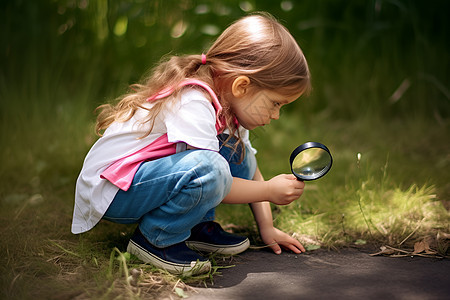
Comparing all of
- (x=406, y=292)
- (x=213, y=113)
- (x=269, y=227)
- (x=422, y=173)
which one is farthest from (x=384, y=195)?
(x=213, y=113)

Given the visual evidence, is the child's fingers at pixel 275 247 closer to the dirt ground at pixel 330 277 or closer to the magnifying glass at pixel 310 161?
the dirt ground at pixel 330 277

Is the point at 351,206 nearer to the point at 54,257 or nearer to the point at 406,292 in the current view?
the point at 406,292

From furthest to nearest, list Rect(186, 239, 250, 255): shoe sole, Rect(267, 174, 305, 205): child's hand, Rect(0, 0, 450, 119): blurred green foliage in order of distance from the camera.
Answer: Rect(0, 0, 450, 119): blurred green foliage, Rect(186, 239, 250, 255): shoe sole, Rect(267, 174, 305, 205): child's hand

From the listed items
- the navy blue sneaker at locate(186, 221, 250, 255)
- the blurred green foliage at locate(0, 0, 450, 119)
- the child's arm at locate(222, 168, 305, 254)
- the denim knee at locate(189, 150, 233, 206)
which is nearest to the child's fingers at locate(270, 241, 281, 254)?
the navy blue sneaker at locate(186, 221, 250, 255)

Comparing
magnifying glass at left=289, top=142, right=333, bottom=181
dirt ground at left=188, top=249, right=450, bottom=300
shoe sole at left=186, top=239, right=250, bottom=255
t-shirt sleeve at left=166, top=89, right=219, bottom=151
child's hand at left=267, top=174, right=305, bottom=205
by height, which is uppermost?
t-shirt sleeve at left=166, top=89, right=219, bottom=151

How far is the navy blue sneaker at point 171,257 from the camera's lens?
5.89 feet

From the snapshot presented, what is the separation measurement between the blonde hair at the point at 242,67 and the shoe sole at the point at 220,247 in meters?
0.47

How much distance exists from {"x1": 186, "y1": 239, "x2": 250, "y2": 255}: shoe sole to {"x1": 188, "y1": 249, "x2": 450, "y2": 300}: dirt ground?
3 centimetres

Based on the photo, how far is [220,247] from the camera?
203 cm

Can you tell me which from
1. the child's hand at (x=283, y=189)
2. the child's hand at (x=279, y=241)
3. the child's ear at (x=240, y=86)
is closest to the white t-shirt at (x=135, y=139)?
the child's ear at (x=240, y=86)

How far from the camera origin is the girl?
1.77 metres

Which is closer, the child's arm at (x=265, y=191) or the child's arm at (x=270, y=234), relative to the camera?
the child's arm at (x=265, y=191)

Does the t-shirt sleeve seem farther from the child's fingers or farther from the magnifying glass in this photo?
the child's fingers

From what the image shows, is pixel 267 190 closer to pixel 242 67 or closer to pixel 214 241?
pixel 214 241
